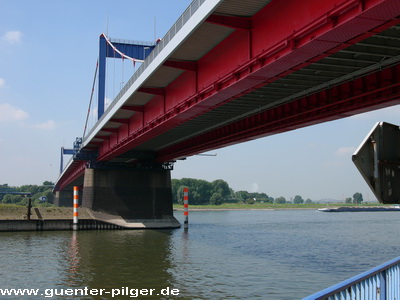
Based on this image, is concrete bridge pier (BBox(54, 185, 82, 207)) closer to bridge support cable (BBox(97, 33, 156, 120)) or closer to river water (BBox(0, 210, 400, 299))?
bridge support cable (BBox(97, 33, 156, 120))

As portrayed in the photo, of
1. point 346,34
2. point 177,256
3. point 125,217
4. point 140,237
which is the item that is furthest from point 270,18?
point 125,217

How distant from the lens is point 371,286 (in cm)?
684

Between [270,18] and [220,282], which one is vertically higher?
[270,18]

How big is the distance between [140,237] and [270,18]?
91.8ft

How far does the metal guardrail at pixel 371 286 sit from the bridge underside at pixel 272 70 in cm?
639

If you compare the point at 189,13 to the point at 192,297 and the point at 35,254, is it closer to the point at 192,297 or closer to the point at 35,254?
the point at 192,297

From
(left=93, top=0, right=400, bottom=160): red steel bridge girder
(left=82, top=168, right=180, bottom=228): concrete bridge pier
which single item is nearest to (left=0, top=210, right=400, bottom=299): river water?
(left=93, top=0, right=400, bottom=160): red steel bridge girder

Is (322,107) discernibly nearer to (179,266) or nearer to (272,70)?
(272,70)

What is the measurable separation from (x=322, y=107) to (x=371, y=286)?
18.1 metres

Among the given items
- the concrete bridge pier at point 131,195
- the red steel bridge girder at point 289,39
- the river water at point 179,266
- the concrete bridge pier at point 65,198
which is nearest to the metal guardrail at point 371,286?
the red steel bridge girder at point 289,39

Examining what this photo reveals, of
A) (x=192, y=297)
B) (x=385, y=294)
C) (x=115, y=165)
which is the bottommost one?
(x=192, y=297)

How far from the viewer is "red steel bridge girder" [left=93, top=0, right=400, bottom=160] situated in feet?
38.7

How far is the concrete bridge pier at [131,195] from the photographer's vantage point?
175 ft

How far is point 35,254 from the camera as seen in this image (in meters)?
28.0
